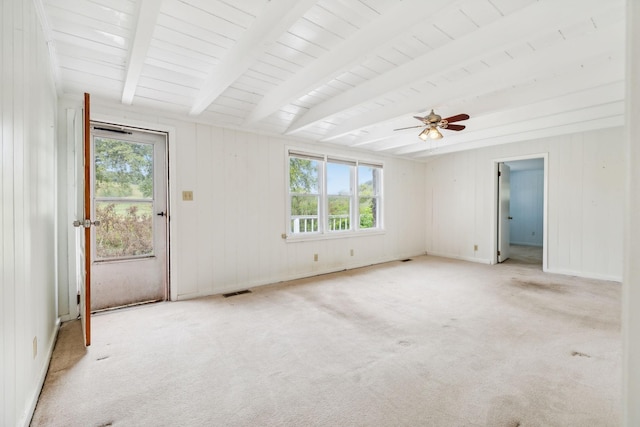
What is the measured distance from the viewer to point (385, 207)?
5914mm

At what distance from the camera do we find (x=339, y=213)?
5.28 m

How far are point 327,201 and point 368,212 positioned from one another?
1196 millimetres

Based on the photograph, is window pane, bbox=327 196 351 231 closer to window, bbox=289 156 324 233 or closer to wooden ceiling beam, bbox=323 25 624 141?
window, bbox=289 156 324 233

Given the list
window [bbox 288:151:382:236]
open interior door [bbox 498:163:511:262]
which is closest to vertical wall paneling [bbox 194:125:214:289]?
window [bbox 288:151:382:236]

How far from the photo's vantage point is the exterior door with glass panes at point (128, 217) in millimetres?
3182

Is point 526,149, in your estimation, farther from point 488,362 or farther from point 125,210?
point 125,210

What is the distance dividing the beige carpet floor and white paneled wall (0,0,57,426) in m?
0.31

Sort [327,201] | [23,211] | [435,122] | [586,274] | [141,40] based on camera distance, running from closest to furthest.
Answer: [23,211] → [141,40] → [435,122] → [586,274] → [327,201]

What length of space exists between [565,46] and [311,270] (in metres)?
4.00

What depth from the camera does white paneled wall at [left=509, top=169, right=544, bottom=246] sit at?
26.8ft

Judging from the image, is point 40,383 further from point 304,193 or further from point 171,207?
point 304,193

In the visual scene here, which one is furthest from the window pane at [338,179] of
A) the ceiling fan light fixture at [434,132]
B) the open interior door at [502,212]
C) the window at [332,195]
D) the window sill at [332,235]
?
the open interior door at [502,212]

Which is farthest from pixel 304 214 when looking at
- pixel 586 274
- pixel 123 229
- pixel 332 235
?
pixel 586 274

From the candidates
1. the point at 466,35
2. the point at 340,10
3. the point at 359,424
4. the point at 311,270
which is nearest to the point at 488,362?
the point at 359,424
